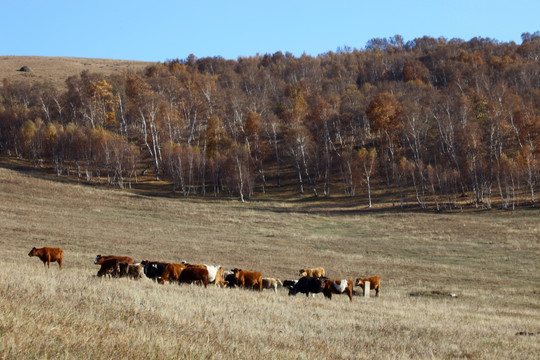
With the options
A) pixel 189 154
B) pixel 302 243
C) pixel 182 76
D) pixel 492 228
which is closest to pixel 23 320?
pixel 302 243

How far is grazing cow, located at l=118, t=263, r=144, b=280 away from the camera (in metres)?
19.1

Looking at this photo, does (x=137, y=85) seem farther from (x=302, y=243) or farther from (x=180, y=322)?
(x=180, y=322)

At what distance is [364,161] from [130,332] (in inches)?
2642

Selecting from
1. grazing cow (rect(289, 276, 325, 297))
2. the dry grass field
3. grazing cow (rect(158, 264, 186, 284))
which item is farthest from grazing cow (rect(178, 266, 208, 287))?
grazing cow (rect(289, 276, 325, 297))

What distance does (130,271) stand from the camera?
19188 mm

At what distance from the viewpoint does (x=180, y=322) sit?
924 centimetres

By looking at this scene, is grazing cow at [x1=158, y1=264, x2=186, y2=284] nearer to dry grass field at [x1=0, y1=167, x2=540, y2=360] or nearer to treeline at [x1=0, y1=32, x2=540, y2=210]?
dry grass field at [x1=0, y1=167, x2=540, y2=360]

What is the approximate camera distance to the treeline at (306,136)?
70562 millimetres

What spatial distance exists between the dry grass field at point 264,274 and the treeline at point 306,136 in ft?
31.5

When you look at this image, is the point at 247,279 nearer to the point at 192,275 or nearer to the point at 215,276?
the point at 215,276

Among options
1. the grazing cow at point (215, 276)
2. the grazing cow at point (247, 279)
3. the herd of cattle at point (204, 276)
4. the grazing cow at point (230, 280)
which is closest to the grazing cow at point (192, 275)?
the herd of cattle at point (204, 276)

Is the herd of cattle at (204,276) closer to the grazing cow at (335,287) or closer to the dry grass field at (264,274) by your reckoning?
the grazing cow at (335,287)

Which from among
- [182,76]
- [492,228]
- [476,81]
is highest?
[182,76]

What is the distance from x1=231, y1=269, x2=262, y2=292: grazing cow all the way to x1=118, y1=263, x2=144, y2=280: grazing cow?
155 inches
